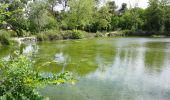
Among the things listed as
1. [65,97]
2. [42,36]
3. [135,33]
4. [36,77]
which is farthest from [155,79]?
[135,33]

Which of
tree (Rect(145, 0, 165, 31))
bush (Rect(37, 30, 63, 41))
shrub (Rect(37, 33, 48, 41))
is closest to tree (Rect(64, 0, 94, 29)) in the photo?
bush (Rect(37, 30, 63, 41))

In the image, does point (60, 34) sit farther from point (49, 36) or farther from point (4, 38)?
point (4, 38)

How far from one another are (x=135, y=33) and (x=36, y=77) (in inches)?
1749

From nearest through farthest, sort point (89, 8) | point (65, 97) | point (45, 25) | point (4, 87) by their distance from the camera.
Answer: point (4, 87)
point (65, 97)
point (45, 25)
point (89, 8)

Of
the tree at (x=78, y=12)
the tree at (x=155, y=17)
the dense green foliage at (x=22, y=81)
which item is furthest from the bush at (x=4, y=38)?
the tree at (x=155, y=17)

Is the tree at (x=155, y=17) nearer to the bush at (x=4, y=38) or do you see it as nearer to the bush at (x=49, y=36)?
the bush at (x=49, y=36)

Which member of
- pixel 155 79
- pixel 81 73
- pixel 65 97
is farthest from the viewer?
pixel 81 73

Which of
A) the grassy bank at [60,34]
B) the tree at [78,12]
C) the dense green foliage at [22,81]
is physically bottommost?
the grassy bank at [60,34]

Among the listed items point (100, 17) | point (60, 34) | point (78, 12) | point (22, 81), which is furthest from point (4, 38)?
point (100, 17)

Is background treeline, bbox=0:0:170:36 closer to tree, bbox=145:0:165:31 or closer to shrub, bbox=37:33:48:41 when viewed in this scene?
tree, bbox=145:0:165:31

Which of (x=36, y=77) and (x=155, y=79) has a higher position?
(x=36, y=77)

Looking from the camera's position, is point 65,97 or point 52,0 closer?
point 65,97

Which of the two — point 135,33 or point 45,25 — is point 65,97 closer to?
point 45,25

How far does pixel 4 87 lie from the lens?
3.62 m
